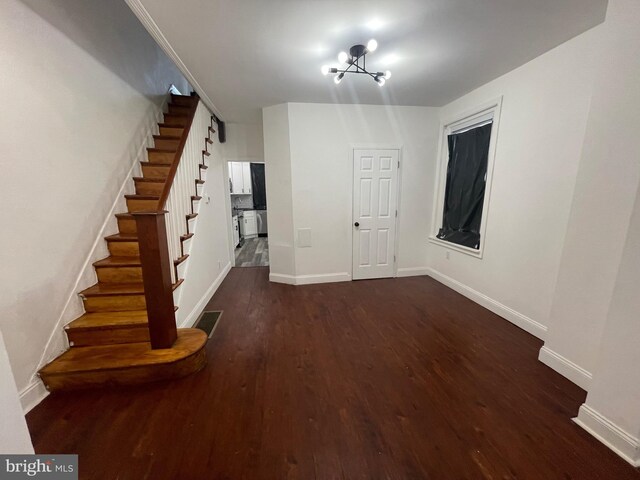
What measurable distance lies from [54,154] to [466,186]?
167 inches

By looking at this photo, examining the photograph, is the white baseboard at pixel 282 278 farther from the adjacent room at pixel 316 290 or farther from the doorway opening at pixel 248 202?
the doorway opening at pixel 248 202

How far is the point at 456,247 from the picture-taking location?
11.4ft

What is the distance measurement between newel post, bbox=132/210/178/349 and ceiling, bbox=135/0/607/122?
144 centimetres

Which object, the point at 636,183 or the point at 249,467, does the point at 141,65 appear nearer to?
the point at 249,467

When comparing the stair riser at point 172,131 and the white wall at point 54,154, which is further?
the stair riser at point 172,131

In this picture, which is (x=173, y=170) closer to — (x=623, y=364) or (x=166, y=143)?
(x=166, y=143)

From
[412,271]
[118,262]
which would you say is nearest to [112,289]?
[118,262]

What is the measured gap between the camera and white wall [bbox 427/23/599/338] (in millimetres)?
2045

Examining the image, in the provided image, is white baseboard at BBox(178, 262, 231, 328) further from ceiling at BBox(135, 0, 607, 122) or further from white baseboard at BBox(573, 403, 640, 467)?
white baseboard at BBox(573, 403, 640, 467)

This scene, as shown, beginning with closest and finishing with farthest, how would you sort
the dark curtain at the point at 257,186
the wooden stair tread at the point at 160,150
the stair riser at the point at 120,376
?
the stair riser at the point at 120,376 < the wooden stair tread at the point at 160,150 < the dark curtain at the point at 257,186

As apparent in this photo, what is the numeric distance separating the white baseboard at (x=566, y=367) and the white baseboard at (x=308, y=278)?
7.83 feet

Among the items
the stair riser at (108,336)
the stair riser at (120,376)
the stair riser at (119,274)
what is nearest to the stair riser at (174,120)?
the stair riser at (119,274)

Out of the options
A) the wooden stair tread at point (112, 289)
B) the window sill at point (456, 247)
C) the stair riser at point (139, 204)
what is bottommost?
the wooden stair tread at point (112, 289)

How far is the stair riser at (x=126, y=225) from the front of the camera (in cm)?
259
